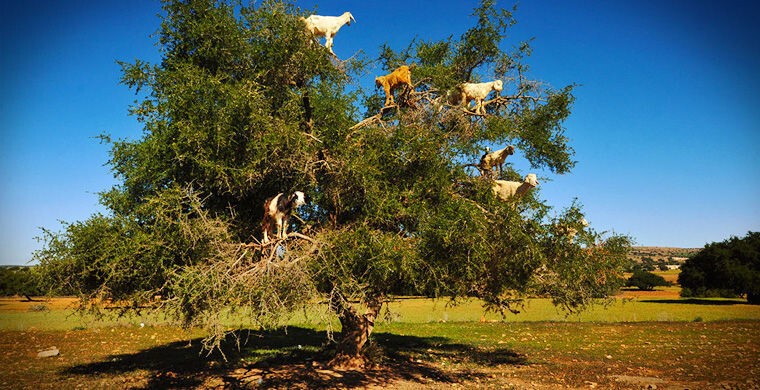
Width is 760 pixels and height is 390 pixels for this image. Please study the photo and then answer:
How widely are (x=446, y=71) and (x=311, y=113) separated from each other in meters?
5.03

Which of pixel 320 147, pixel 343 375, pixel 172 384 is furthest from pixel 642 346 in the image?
pixel 172 384

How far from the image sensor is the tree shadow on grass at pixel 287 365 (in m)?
13.2

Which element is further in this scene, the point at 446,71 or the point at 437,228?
the point at 446,71

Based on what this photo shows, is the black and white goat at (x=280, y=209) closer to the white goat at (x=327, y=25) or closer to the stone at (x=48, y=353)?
the white goat at (x=327, y=25)

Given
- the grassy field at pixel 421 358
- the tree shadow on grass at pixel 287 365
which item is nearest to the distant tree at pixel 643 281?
the grassy field at pixel 421 358

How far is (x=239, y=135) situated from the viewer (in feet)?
36.7

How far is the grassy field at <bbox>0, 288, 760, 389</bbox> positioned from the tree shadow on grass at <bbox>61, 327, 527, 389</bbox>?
0.13ft

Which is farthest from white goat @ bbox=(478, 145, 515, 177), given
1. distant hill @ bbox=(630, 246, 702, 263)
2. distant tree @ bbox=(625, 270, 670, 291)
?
distant hill @ bbox=(630, 246, 702, 263)

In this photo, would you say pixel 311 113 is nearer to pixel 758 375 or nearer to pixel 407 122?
pixel 407 122

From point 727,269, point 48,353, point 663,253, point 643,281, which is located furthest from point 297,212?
point 663,253

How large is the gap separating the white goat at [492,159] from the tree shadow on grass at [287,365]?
6.56 metres

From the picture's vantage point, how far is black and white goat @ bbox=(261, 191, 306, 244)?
34.9ft

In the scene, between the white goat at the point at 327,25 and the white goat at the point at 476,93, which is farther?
the white goat at the point at 476,93

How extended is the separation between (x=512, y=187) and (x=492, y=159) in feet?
4.81
